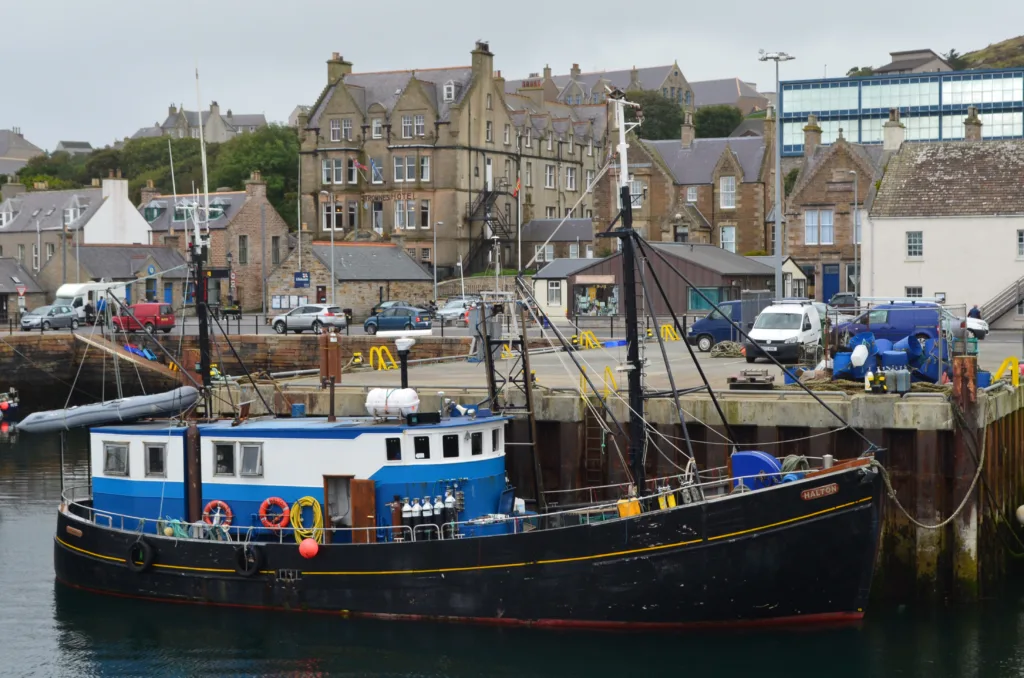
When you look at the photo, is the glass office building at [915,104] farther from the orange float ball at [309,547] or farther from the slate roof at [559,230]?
the orange float ball at [309,547]

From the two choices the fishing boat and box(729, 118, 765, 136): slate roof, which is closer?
the fishing boat

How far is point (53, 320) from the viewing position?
60.3 m

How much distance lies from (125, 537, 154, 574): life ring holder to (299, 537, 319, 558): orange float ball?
130 inches

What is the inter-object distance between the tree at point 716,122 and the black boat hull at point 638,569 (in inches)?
4339

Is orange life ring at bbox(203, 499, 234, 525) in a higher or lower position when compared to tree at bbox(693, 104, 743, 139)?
lower

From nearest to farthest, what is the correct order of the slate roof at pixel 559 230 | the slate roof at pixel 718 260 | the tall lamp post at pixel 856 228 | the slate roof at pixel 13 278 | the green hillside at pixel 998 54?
the slate roof at pixel 718 260 < the tall lamp post at pixel 856 228 < the slate roof at pixel 13 278 < the slate roof at pixel 559 230 < the green hillside at pixel 998 54

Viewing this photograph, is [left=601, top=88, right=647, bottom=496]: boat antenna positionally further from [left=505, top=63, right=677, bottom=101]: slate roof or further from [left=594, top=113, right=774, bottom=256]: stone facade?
[left=505, top=63, right=677, bottom=101]: slate roof

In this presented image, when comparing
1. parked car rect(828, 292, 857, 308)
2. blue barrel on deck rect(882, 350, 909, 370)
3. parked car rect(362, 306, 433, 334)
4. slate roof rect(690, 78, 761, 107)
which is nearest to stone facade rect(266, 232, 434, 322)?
parked car rect(362, 306, 433, 334)

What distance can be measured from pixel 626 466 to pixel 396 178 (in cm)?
6163

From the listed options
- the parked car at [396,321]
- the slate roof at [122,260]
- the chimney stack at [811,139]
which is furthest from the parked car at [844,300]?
the slate roof at [122,260]

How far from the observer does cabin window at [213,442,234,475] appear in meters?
23.7

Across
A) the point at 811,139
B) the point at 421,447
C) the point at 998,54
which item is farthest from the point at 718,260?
the point at 998,54

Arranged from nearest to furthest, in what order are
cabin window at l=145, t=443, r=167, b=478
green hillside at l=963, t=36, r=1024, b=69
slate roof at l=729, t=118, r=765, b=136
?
1. cabin window at l=145, t=443, r=167, b=478
2. slate roof at l=729, t=118, r=765, b=136
3. green hillside at l=963, t=36, r=1024, b=69

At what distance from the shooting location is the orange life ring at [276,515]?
22953 mm
